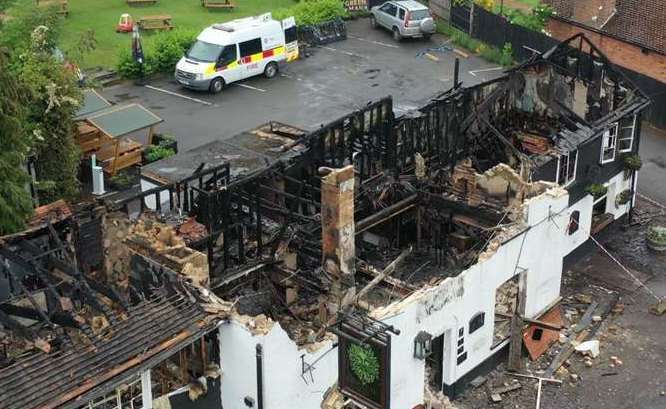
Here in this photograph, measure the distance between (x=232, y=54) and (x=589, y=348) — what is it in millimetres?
22462

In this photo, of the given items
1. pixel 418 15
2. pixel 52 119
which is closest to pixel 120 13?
pixel 418 15

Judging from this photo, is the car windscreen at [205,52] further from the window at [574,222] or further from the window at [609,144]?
the window at [574,222]

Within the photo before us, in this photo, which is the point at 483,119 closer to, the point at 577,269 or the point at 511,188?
the point at 511,188

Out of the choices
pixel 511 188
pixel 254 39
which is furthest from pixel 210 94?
pixel 511 188

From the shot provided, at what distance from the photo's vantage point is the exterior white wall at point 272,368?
18312mm

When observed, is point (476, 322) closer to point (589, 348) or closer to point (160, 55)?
point (589, 348)

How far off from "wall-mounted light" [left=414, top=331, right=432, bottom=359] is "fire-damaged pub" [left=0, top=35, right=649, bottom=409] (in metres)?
0.03

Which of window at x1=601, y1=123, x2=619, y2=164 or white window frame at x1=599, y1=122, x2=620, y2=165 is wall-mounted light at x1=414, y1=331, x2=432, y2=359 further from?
window at x1=601, y1=123, x2=619, y2=164

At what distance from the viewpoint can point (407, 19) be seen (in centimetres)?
4809

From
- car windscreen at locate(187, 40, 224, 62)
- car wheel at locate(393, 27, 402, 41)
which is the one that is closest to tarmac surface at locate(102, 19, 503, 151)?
car wheel at locate(393, 27, 402, 41)

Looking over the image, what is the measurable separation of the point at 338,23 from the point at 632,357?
1125 inches

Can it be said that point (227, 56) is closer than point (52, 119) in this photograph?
No

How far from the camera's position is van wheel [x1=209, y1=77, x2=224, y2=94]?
137 feet

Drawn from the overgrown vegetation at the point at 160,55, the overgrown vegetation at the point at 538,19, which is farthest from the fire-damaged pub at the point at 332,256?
the overgrown vegetation at the point at 538,19
